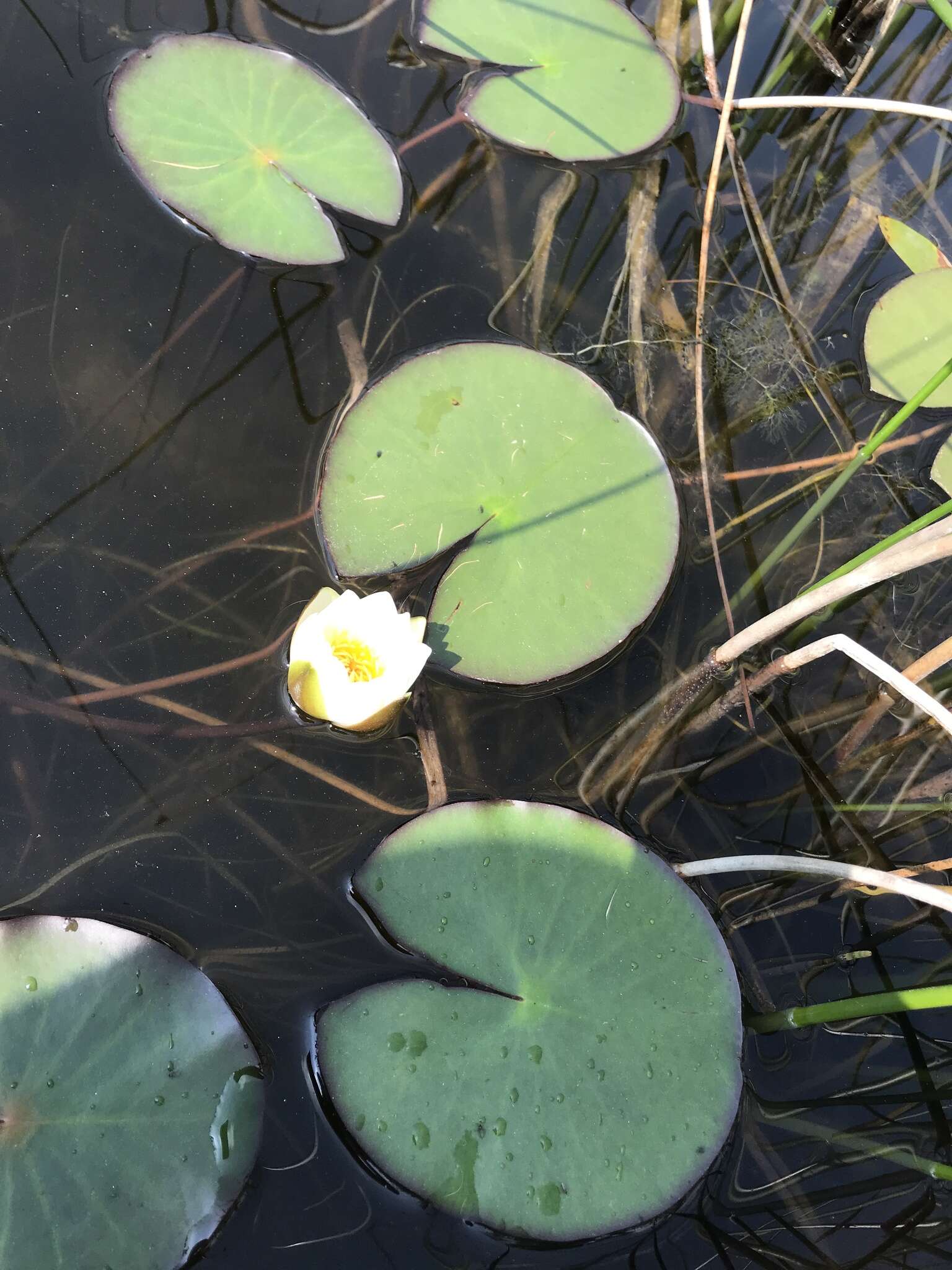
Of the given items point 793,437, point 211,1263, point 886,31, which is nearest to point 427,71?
point 793,437

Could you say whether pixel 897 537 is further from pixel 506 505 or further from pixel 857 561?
pixel 506 505

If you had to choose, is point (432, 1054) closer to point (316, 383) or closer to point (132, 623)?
point (132, 623)

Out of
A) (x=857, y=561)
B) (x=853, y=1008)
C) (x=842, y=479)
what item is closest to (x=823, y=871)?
(x=853, y=1008)

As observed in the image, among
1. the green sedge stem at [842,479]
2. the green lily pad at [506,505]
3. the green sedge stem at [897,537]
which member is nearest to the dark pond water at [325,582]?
the green sedge stem at [842,479]

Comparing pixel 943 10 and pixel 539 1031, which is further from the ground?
pixel 943 10

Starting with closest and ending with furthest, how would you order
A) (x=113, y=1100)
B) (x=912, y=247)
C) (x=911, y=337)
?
(x=113, y=1100) < (x=911, y=337) < (x=912, y=247)

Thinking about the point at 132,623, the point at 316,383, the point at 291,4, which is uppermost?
the point at 291,4

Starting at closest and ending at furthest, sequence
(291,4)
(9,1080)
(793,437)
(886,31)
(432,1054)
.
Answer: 1. (9,1080)
2. (432,1054)
3. (793,437)
4. (291,4)
5. (886,31)

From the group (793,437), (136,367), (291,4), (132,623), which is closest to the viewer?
(132,623)
